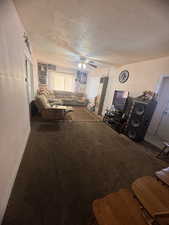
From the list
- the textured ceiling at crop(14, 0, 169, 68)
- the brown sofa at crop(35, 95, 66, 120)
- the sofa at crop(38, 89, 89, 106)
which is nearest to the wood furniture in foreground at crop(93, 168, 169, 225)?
the textured ceiling at crop(14, 0, 169, 68)

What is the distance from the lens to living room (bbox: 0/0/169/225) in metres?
0.97

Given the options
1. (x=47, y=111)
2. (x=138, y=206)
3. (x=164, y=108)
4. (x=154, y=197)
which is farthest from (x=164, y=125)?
(x=47, y=111)

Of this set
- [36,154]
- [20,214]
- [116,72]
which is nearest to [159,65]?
[116,72]

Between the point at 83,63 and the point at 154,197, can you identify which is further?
the point at 83,63

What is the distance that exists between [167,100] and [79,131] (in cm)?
280

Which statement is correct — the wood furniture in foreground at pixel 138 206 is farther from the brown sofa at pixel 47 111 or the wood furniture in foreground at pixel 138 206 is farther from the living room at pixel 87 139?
the brown sofa at pixel 47 111

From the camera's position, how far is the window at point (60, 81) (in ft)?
21.3

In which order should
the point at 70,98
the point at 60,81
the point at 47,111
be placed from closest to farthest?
the point at 47,111 → the point at 70,98 → the point at 60,81

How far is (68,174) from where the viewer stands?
61.2 inches

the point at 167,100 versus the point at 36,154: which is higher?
the point at 167,100

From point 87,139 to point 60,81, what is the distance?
5.45 metres

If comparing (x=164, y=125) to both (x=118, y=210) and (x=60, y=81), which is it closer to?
(x=118, y=210)

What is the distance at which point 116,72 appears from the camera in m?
4.34

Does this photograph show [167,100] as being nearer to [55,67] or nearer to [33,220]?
[33,220]
